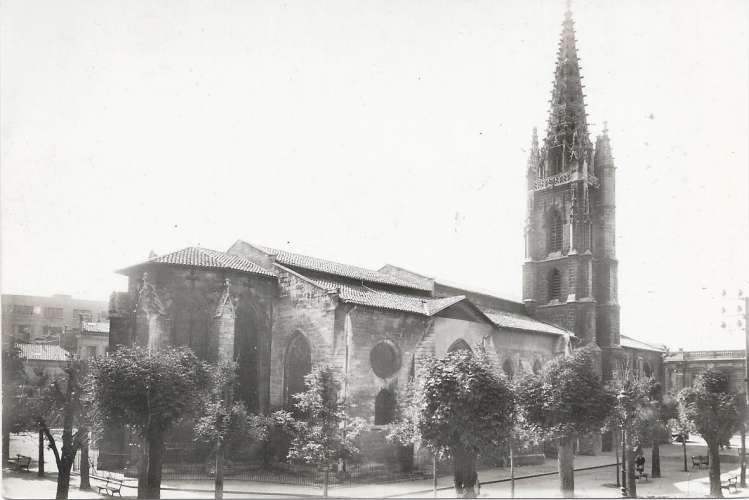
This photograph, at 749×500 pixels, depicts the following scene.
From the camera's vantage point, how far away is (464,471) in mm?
21125

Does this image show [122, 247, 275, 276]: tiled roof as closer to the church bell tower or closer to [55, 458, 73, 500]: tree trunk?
[55, 458, 73, 500]: tree trunk

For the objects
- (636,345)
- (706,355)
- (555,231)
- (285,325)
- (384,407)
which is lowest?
(384,407)

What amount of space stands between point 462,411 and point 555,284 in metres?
30.0

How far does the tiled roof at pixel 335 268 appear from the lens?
3450cm

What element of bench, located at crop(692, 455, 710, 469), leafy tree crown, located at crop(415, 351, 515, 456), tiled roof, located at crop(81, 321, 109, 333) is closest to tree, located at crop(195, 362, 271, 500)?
leafy tree crown, located at crop(415, 351, 515, 456)

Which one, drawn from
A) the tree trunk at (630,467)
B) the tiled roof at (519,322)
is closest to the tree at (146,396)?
the tree trunk at (630,467)

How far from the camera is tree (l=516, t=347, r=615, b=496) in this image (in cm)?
2447

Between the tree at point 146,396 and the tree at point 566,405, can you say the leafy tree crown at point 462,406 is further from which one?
the tree at point 146,396

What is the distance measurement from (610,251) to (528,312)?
24.9 feet

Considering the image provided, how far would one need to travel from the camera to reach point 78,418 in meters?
23.2

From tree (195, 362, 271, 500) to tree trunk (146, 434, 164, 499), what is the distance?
2291mm

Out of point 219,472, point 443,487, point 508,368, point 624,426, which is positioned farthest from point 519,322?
point 219,472

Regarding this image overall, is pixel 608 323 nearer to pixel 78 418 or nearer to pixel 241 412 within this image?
pixel 241 412

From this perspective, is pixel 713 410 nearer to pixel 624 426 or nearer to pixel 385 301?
pixel 624 426
